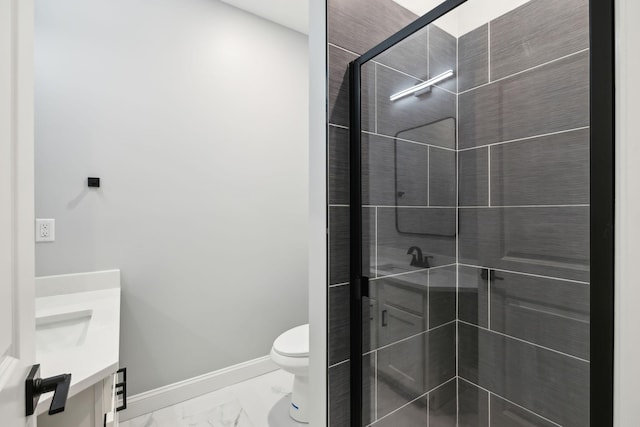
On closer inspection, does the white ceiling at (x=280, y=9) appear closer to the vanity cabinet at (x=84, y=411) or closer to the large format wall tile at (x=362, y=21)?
the large format wall tile at (x=362, y=21)

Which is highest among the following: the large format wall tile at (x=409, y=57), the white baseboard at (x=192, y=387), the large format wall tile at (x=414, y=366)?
the large format wall tile at (x=409, y=57)

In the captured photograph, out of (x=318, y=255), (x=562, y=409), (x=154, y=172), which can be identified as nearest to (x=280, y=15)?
(x=154, y=172)

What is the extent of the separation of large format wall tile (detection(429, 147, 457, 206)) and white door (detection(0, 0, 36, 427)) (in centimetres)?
113

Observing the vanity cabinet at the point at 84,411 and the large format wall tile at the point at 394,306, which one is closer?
the vanity cabinet at the point at 84,411

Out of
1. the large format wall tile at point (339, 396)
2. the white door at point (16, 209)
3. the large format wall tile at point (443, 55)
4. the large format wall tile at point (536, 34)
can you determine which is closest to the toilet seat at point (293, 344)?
the large format wall tile at point (339, 396)

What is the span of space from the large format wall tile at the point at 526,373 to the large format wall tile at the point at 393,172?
590 millimetres

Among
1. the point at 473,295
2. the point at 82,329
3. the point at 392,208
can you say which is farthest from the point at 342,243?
the point at 82,329

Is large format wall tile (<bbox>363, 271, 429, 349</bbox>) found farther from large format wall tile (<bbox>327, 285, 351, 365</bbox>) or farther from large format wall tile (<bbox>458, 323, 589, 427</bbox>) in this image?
large format wall tile (<bbox>458, 323, 589, 427</bbox>)

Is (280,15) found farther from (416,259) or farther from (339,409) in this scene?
(339,409)

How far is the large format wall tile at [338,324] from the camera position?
1.15 m

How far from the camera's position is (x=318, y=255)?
3.88ft

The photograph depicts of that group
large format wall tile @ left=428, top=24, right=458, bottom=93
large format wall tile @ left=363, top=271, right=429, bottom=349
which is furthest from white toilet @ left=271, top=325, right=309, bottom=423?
large format wall tile @ left=428, top=24, right=458, bottom=93

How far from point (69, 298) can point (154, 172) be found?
826 millimetres
